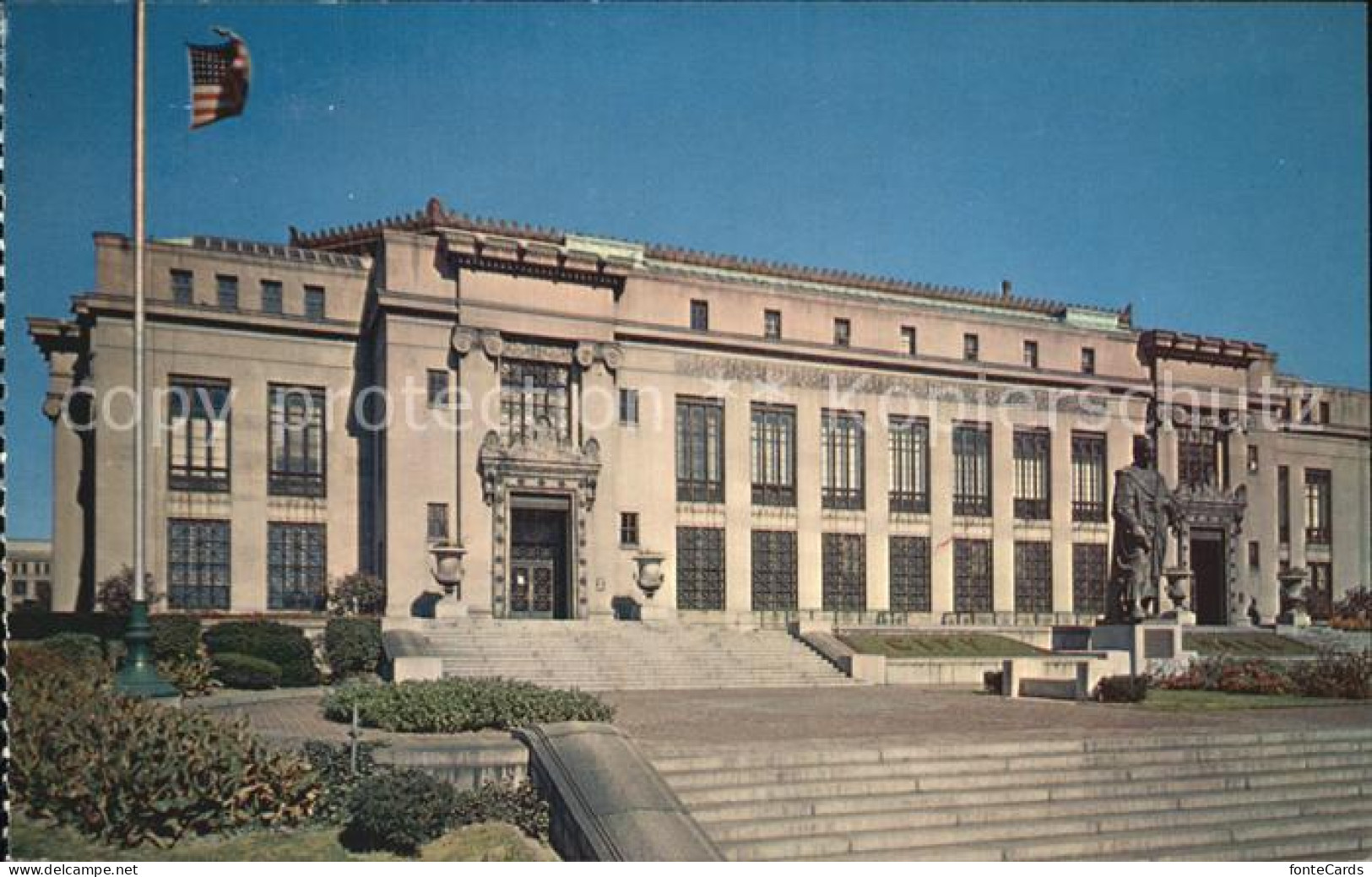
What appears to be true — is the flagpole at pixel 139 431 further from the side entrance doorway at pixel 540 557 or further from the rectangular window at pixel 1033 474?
the rectangular window at pixel 1033 474

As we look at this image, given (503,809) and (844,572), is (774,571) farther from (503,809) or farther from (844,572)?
(503,809)

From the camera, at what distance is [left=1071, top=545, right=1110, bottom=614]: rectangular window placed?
4881 cm

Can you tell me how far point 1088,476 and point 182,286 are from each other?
3427 cm

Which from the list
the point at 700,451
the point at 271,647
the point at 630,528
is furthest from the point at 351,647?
the point at 700,451

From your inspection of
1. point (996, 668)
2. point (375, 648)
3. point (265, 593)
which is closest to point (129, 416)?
point (265, 593)

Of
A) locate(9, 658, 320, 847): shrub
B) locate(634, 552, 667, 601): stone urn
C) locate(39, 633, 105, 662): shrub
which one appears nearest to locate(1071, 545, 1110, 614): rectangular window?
locate(634, 552, 667, 601): stone urn

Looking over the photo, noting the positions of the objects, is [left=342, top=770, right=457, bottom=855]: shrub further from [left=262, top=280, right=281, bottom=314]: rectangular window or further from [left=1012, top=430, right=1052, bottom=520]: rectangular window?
[left=1012, top=430, right=1052, bottom=520]: rectangular window

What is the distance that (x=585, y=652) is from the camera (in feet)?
105

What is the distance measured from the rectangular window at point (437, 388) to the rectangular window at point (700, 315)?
960 centimetres

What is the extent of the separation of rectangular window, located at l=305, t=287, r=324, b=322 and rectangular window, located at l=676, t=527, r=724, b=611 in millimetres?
13535

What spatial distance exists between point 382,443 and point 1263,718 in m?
24.9

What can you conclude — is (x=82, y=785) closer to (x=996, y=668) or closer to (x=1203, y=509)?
(x=996, y=668)

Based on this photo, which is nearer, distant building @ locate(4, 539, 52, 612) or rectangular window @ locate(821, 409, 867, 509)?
distant building @ locate(4, 539, 52, 612)

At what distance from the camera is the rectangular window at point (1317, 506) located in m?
56.7
